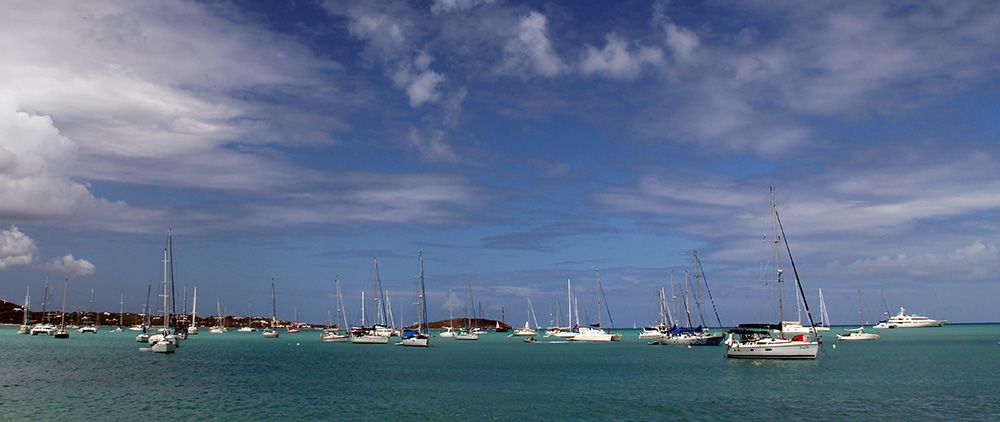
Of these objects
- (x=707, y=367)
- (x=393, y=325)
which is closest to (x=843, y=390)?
(x=707, y=367)

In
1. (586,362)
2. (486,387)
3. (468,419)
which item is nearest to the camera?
(468,419)

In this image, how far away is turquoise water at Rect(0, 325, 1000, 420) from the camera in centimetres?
4069

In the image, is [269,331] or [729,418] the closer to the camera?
[729,418]

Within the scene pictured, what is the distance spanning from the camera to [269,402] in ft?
149

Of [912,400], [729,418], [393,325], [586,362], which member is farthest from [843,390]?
[393,325]

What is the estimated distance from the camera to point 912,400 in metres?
46.0

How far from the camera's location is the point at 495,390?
175 feet

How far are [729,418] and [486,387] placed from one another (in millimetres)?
21561

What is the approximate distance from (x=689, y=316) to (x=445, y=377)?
262 ft

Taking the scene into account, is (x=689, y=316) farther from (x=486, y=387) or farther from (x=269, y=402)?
(x=269, y=402)

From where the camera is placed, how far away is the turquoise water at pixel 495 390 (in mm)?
40688

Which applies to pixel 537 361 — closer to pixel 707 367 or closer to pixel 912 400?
pixel 707 367

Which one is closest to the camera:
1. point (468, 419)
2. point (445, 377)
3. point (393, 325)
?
point (468, 419)

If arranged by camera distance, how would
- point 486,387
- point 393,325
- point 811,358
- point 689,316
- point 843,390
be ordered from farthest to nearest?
point 393,325 < point 689,316 < point 811,358 < point 486,387 < point 843,390
